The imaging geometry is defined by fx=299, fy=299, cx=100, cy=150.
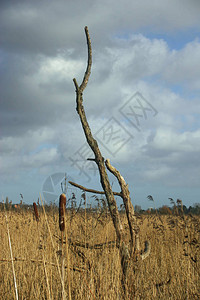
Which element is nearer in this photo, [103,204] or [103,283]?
[103,283]

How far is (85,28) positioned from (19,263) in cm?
307

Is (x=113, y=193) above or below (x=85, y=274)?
above

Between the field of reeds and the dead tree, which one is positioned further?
the dead tree

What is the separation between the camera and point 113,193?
3344mm

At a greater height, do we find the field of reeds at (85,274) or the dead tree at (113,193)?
the dead tree at (113,193)

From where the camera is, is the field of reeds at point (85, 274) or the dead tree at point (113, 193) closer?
the field of reeds at point (85, 274)

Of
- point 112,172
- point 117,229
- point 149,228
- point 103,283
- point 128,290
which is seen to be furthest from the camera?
point 149,228

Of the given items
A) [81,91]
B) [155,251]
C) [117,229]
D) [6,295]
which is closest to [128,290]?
[117,229]

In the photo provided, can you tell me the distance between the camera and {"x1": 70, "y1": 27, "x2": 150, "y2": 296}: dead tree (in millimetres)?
3176

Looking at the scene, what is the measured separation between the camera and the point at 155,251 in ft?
18.7

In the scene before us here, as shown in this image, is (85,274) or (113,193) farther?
(113,193)

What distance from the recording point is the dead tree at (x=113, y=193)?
3176mm

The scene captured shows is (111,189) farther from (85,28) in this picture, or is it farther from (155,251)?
(155,251)

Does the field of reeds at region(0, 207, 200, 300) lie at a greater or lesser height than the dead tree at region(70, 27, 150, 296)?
lesser
